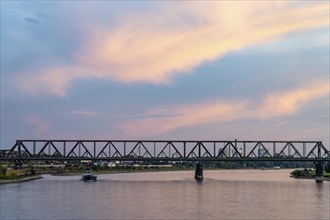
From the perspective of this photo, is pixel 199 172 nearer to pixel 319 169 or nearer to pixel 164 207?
pixel 319 169

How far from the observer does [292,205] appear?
153 ft

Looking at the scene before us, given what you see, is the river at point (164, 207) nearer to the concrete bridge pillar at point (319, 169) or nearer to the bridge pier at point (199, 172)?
the bridge pier at point (199, 172)

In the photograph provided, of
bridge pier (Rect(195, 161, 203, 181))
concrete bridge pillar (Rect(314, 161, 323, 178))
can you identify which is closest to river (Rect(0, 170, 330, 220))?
bridge pier (Rect(195, 161, 203, 181))

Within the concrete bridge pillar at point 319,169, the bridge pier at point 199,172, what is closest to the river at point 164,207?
the bridge pier at point 199,172

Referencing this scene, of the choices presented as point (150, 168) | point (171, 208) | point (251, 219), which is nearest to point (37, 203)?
point (171, 208)

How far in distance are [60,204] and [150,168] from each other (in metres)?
132

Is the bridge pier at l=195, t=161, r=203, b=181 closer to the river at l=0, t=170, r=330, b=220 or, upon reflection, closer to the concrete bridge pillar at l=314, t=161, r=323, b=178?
the concrete bridge pillar at l=314, t=161, r=323, b=178

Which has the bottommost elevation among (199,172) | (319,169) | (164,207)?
(164,207)

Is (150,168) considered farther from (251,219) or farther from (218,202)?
(251,219)

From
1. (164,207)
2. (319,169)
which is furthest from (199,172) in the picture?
(164,207)

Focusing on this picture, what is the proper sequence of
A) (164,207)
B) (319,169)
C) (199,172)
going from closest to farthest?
(164,207)
(199,172)
(319,169)

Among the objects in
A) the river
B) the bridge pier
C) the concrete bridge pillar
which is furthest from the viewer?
the concrete bridge pillar

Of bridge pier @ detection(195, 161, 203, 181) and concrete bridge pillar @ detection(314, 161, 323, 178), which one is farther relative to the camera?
concrete bridge pillar @ detection(314, 161, 323, 178)

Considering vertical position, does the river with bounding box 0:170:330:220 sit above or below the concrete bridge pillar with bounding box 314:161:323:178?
below
